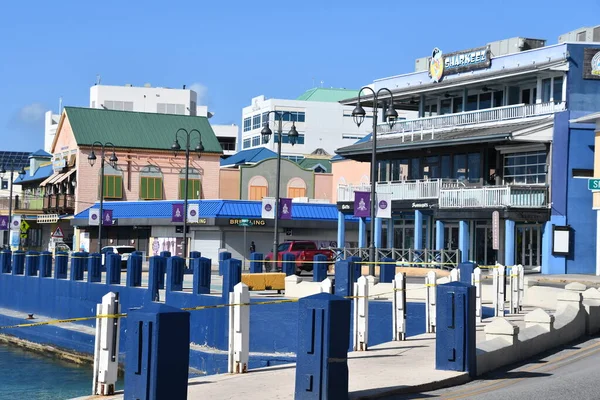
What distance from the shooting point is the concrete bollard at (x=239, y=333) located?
16328 mm

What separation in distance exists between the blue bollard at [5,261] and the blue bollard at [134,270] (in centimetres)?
1271

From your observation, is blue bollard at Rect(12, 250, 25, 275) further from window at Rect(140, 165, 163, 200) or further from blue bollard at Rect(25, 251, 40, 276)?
window at Rect(140, 165, 163, 200)

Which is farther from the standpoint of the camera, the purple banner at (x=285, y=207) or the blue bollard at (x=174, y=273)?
the purple banner at (x=285, y=207)

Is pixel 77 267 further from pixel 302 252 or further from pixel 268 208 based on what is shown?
pixel 302 252

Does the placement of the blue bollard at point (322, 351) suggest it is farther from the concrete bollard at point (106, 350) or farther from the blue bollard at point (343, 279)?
the blue bollard at point (343, 279)

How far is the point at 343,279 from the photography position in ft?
86.4

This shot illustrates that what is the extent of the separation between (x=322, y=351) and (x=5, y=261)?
35.9m

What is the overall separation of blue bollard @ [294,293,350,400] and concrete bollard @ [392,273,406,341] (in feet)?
26.8

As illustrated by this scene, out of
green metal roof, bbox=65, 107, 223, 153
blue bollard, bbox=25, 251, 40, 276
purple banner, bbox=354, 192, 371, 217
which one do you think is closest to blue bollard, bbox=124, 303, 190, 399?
purple banner, bbox=354, 192, 371, 217

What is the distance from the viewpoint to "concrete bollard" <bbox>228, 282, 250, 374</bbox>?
53.6 feet

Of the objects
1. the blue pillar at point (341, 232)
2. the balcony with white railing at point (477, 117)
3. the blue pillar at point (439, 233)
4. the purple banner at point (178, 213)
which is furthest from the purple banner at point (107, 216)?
the blue pillar at point (439, 233)

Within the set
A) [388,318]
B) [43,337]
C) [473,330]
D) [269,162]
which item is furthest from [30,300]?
[269,162]

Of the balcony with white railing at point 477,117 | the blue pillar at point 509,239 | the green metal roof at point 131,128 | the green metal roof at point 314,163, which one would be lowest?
the blue pillar at point 509,239

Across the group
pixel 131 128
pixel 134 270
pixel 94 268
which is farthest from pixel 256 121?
pixel 134 270
